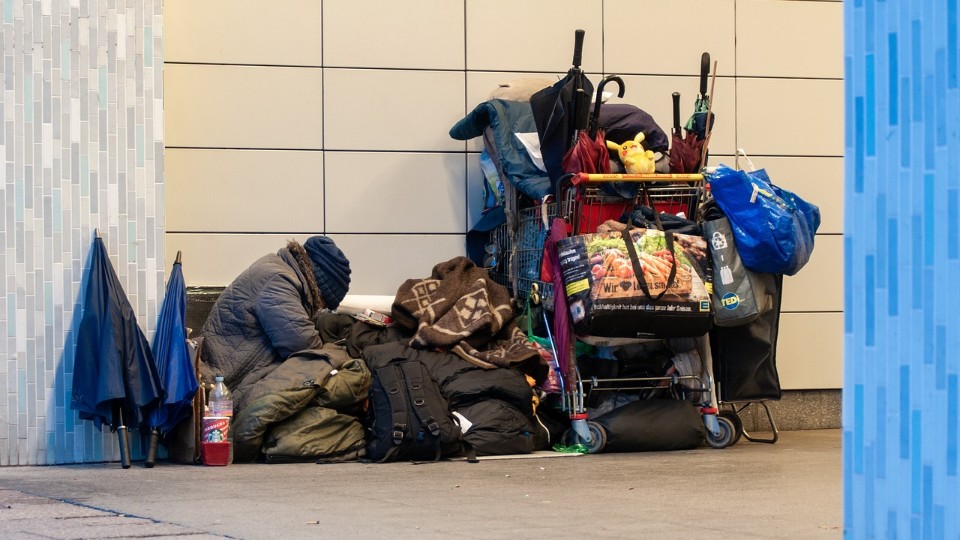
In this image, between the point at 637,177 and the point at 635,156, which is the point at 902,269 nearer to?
the point at 637,177

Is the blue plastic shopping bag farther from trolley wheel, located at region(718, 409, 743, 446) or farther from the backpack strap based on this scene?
the backpack strap

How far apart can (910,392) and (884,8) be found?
949mm

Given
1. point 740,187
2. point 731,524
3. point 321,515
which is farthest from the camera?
point 740,187

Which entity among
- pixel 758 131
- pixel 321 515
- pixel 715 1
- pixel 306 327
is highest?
pixel 715 1

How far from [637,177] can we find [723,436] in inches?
66.5

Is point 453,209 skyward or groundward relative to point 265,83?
groundward

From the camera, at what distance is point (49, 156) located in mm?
7148

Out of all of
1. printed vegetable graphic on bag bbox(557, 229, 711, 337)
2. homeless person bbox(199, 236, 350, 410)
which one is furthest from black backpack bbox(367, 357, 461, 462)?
printed vegetable graphic on bag bbox(557, 229, 711, 337)

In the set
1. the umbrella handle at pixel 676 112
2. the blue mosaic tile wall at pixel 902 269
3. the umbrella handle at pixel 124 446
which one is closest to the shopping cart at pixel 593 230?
the umbrella handle at pixel 676 112

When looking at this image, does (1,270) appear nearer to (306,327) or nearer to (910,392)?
(306,327)

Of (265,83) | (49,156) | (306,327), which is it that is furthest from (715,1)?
(49,156)

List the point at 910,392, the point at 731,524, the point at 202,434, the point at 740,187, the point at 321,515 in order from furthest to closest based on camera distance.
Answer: the point at 740,187, the point at 202,434, the point at 321,515, the point at 731,524, the point at 910,392

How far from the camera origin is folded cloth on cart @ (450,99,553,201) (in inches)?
313

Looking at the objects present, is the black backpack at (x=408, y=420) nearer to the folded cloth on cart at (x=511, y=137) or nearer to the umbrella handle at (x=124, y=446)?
the umbrella handle at (x=124, y=446)
